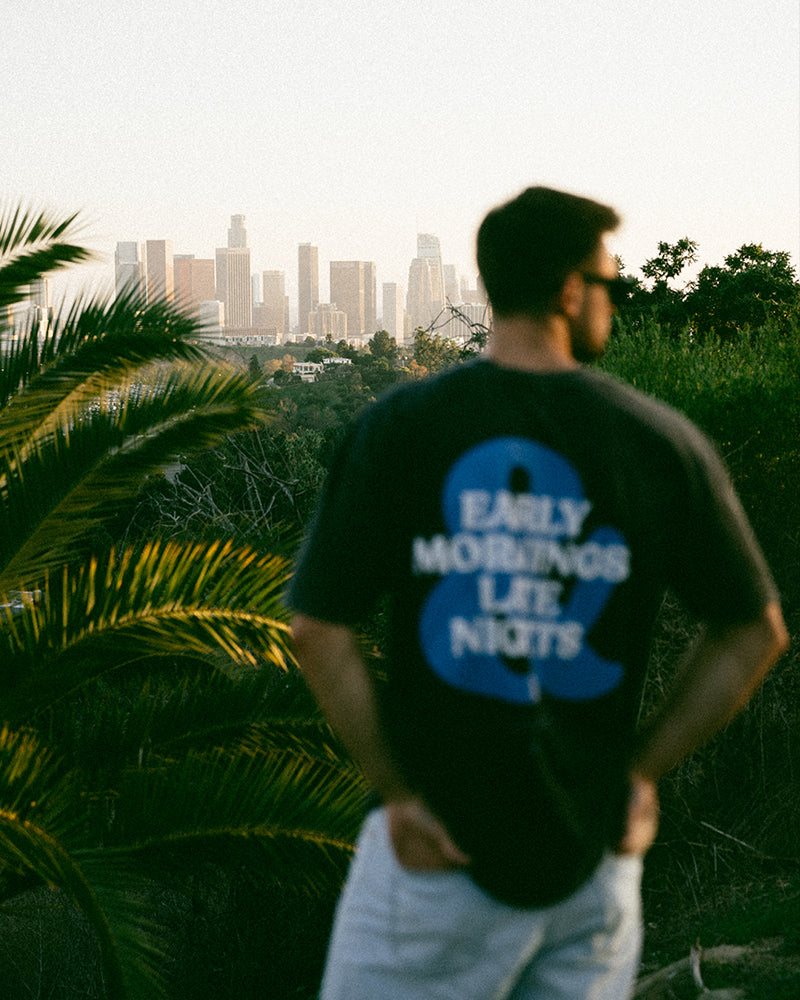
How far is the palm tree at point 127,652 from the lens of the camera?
3906 mm

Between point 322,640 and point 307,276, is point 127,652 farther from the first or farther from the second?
point 307,276

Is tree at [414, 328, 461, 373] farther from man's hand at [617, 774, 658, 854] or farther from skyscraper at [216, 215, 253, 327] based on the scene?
skyscraper at [216, 215, 253, 327]

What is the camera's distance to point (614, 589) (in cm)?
133

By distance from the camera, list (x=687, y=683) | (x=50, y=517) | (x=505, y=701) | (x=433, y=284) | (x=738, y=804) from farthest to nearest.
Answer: (x=433, y=284) → (x=738, y=804) → (x=50, y=517) → (x=687, y=683) → (x=505, y=701)

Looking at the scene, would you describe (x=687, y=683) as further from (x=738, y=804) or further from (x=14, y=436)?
(x=738, y=804)

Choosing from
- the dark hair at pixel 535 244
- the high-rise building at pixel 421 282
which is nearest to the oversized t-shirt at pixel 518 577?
the dark hair at pixel 535 244

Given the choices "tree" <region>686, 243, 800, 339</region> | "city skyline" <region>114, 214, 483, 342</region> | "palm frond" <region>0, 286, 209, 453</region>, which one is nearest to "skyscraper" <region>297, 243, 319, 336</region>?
Result: "city skyline" <region>114, 214, 483, 342</region>

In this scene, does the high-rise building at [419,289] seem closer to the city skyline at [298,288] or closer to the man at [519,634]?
the city skyline at [298,288]

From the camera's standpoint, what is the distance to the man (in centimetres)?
130

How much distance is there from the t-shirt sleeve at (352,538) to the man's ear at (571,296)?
31 cm

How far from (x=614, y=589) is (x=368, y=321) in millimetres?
91077

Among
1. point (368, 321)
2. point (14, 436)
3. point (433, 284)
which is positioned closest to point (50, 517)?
point (14, 436)

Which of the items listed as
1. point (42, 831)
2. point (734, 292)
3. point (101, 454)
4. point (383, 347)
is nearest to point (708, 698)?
point (42, 831)

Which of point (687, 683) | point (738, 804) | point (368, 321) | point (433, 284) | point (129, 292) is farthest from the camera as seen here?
point (368, 321)
